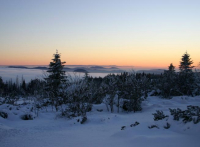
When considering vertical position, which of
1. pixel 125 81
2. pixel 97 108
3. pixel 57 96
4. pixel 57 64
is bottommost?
pixel 97 108

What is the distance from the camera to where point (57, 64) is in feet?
77.0

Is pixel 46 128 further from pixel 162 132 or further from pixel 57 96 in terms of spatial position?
pixel 57 96

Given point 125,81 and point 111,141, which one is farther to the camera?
point 125,81

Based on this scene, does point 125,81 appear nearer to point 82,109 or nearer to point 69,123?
point 82,109

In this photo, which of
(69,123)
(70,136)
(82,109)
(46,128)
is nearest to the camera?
(70,136)

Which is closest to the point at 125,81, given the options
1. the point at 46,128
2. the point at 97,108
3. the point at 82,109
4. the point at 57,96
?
the point at 97,108

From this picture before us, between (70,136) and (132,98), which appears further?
(132,98)

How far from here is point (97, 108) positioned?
16719 millimetres

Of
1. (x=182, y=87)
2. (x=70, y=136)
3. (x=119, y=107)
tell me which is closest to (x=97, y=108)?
(x=119, y=107)

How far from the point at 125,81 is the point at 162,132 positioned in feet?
35.3

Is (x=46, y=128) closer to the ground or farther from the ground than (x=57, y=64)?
closer to the ground

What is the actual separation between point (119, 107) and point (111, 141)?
10528 millimetres

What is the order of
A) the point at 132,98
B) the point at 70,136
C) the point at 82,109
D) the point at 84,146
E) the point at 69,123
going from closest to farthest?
the point at 84,146
the point at 70,136
the point at 69,123
the point at 82,109
the point at 132,98

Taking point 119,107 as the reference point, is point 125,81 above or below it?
above
